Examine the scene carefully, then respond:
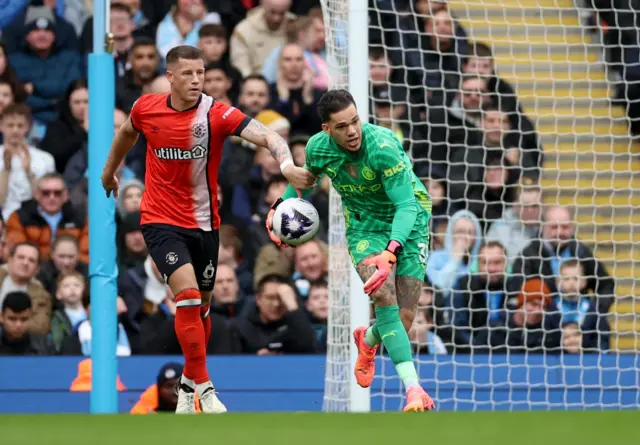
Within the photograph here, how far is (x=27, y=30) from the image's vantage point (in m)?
10.4

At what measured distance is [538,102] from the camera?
10.1m

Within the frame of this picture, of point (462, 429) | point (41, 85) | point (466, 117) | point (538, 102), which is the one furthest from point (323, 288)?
point (462, 429)

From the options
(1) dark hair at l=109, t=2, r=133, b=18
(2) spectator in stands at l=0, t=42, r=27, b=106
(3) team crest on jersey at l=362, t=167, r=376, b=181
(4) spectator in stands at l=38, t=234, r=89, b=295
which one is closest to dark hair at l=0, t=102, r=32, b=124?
(2) spectator in stands at l=0, t=42, r=27, b=106

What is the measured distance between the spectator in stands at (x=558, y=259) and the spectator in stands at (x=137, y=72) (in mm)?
3372

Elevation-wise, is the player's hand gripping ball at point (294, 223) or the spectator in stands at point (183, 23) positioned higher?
the spectator in stands at point (183, 23)

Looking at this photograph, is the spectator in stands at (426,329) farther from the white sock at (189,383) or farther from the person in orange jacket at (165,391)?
the white sock at (189,383)

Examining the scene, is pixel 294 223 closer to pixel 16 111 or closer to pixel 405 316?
pixel 405 316

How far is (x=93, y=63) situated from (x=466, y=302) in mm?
3428

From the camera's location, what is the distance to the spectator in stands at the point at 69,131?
9.80 m

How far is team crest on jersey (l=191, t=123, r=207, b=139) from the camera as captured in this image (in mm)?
6656

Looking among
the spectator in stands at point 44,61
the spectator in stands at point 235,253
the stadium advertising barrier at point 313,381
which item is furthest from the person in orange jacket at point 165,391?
the spectator in stands at point 44,61

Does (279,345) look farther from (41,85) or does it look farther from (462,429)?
(462,429)

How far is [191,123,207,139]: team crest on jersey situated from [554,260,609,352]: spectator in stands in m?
3.51

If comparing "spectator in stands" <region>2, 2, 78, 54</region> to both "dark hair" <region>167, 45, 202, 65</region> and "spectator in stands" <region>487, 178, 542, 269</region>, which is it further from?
"dark hair" <region>167, 45, 202, 65</region>
